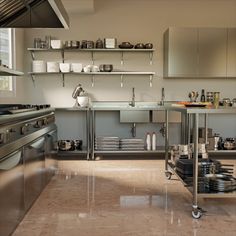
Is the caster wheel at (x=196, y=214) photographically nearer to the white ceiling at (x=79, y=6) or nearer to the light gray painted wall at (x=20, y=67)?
the light gray painted wall at (x=20, y=67)

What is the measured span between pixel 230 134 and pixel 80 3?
3.22m

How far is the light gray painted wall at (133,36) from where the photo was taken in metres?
5.75

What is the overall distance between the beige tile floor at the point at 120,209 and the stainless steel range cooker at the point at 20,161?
16 centimetres

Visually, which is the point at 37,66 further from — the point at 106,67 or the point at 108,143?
the point at 108,143

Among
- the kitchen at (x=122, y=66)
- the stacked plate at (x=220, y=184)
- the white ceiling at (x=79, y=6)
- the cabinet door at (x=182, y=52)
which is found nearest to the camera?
the stacked plate at (x=220, y=184)

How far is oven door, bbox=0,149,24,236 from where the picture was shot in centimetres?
214

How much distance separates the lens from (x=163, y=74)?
5824 mm

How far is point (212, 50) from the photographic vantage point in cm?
544

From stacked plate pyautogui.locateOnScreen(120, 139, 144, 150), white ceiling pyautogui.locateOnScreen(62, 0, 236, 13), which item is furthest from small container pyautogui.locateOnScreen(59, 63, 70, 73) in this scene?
stacked plate pyautogui.locateOnScreen(120, 139, 144, 150)

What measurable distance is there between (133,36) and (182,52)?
876mm

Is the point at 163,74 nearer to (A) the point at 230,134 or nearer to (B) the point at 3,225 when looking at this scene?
(A) the point at 230,134

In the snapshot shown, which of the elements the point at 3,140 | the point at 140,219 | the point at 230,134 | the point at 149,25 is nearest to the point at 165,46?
the point at 149,25

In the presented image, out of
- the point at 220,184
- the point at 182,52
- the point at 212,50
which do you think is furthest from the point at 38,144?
the point at 212,50

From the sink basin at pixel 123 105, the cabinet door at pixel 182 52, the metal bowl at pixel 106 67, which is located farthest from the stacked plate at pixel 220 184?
the metal bowl at pixel 106 67
